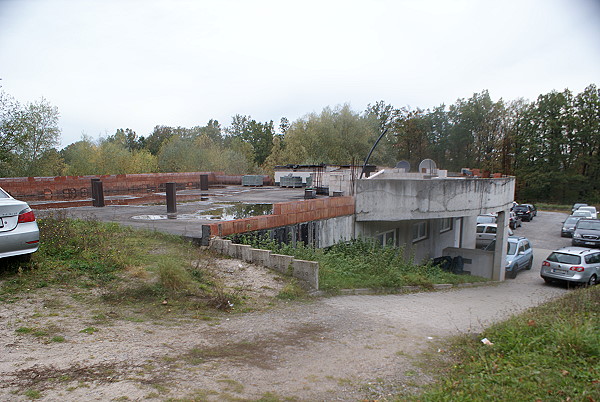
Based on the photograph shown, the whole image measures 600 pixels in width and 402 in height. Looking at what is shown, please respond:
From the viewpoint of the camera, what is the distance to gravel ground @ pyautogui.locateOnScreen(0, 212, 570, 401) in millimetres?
3789

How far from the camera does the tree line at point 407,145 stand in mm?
36344

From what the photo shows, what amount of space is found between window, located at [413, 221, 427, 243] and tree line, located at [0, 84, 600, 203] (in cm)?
2206

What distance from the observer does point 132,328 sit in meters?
5.22

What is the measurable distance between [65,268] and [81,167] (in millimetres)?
31094

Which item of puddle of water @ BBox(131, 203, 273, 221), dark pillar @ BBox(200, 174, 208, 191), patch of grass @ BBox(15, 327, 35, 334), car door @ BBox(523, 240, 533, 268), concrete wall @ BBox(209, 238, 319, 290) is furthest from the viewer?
dark pillar @ BBox(200, 174, 208, 191)

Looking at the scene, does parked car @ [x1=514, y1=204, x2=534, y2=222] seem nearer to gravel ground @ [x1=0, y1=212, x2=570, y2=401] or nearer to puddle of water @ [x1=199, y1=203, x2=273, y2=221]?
puddle of water @ [x1=199, y1=203, x2=273, y2=221]

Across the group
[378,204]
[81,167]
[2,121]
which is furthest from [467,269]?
[81,167]

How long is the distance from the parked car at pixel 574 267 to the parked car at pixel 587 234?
441 inches

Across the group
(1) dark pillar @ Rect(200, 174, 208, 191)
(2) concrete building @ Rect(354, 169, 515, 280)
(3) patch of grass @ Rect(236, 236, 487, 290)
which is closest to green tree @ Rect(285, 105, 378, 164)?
(1) dark pillar @ Rect(200, 174, 208, 191)

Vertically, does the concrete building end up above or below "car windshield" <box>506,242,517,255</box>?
above

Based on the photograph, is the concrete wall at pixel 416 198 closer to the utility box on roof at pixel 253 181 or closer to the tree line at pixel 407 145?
the utility box on roof at pixel 253 181

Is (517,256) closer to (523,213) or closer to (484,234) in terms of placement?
(484,234)

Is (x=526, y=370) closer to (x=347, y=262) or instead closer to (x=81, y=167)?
(x=347, y=262)

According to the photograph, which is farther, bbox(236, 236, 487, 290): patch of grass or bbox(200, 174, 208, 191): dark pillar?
bbox(200, 174, 208, 191): dark pillar
